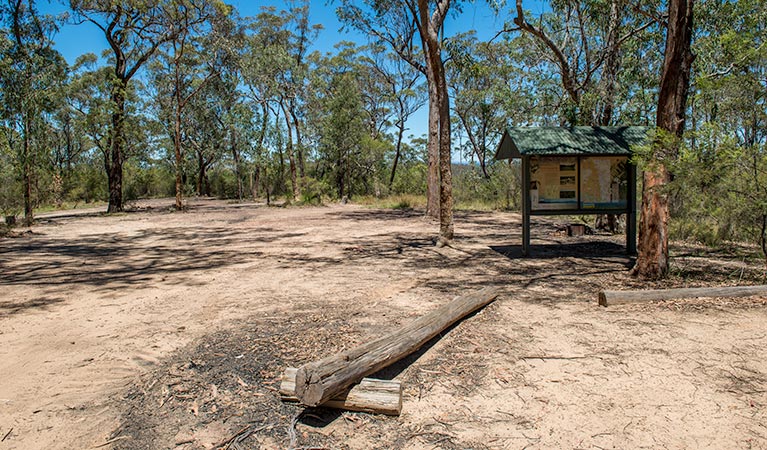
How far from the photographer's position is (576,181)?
945 centimetres

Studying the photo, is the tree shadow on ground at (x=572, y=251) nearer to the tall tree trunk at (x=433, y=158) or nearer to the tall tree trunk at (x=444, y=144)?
the tall tree trunk at (x=444, y=144)

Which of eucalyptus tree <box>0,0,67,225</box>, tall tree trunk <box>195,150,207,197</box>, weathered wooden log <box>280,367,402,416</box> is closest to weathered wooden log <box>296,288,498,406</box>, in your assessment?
weathered wooden log <box>280,367,402,416</box>

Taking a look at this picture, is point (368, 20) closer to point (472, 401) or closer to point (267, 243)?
point (267, 243)

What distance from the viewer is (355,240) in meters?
13.1

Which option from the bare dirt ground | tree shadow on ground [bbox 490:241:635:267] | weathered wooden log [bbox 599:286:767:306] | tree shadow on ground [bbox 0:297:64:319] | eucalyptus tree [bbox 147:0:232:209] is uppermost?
eucalyptus tree [bbox 147:0:232:209]

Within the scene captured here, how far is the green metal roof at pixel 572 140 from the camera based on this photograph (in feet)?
29.7

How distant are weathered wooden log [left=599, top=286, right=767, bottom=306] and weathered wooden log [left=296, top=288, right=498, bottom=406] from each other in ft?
6.64

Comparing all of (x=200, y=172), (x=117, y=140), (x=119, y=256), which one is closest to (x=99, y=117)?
(x=117, y=140)

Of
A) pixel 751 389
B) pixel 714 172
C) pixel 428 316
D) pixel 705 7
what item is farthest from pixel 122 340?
pixel 705 7

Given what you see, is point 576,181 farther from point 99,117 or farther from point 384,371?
point 99,117

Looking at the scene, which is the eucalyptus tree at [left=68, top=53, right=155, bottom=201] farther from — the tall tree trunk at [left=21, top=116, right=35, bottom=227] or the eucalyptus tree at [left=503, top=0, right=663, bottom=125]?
the eucalyptus tree at [left=503, top=0, right=663, bottom=125]

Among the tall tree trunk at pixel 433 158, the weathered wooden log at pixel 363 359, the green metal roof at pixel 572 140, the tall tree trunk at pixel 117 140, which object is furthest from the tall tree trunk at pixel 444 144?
the tall tree trunk at pixel 117 140

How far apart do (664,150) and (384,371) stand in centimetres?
538

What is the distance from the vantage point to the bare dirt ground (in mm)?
3168
